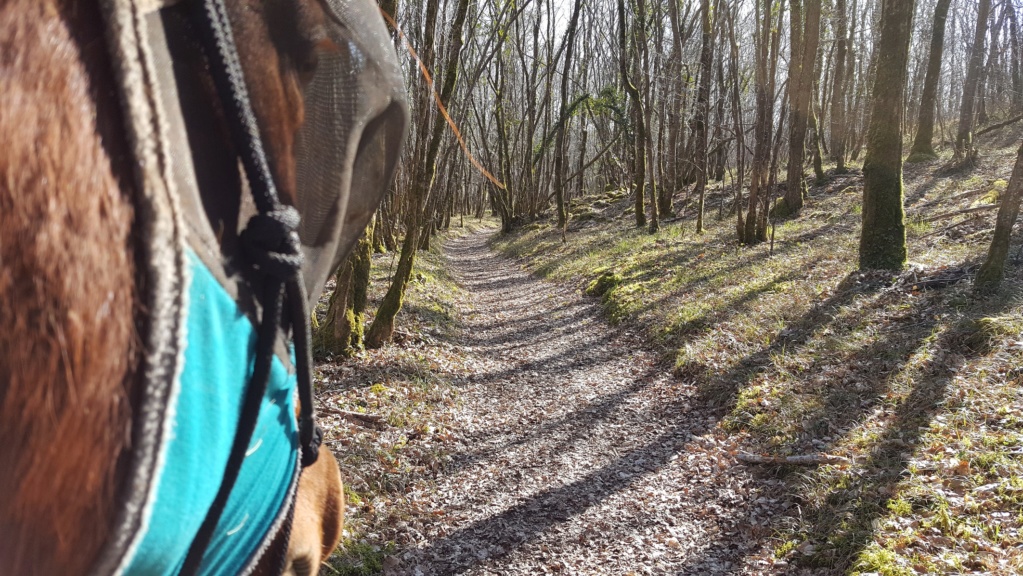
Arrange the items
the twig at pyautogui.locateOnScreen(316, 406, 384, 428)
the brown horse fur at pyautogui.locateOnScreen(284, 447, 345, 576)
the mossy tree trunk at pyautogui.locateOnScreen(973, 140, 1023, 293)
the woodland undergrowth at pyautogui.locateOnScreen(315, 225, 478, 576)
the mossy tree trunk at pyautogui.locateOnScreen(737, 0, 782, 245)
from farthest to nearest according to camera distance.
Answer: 1. the mossy tree trunk at pyautogui.locateOnScreen(737, 0, 782, 245)
2. the mossy tree trunk at pyautogui.locateOnScreen(973, 140, 1023, 293)
3. the twig at pyautogui.locateOnScreen(316, 406, 384, 428)
4. the woodland undergrowth at pyautogui.locateOnScreen(315, 225, 478, 576)
5. the brown horse fur at pyautogui.locateOnScreen(284, 447, 345, 576)

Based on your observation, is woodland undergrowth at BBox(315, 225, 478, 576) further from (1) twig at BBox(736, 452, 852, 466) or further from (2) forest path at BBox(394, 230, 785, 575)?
(1) twig at BBox(736, 452, 852, 466)

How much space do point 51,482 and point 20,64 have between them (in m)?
0.42

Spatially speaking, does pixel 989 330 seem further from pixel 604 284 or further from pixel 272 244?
pixel 272 244

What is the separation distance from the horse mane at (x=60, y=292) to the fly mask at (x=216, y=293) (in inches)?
1.0

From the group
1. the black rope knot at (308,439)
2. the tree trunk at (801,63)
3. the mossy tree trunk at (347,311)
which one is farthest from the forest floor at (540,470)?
the tree trunk at (801,63)

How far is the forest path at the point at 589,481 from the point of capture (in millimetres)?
3602

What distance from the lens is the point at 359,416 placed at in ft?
16.8

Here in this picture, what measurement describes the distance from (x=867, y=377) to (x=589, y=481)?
111 inches

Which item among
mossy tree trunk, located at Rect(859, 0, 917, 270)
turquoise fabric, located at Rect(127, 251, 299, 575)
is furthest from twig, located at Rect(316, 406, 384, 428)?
mossy tree trunk, located at Rect(859, 0, 917, 270)

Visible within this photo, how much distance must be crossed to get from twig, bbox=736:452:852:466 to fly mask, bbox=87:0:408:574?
13.7 feet

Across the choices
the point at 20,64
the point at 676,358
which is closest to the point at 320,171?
the point at 20,64

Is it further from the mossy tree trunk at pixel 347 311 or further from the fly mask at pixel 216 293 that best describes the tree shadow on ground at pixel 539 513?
the mossy tree trunk at pixel 347 311

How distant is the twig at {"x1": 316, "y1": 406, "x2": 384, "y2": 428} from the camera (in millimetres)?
5074

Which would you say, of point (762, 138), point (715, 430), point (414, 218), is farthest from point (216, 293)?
point (762, 138)
